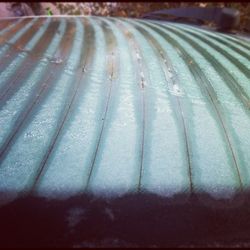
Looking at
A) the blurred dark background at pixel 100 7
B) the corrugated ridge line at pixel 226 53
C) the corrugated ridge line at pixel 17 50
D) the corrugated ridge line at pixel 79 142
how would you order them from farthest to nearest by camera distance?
1. the blurred dark background at pixel 100 7
2. the corrugated ridge line at pixel 226 53
3. the corrugated ridge line at pixel 17 50
4. the corrugated ridge line at pixel 79 142

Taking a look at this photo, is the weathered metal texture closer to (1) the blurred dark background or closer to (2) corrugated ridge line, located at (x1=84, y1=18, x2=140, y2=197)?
(2) corrugated ridge line, located at (x1=84, y1=18, x2=140, y2=197)

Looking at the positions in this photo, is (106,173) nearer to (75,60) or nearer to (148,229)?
(148,229)

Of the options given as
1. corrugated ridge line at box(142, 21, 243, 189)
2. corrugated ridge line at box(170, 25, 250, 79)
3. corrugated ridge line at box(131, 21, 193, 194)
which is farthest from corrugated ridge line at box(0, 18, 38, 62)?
corrugated ridge line at box(170, 25, 250, 79)

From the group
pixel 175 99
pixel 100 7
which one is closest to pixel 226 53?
pixel 175 99

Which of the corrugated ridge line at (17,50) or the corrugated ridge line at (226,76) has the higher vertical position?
the corrugated ridge line at (17,50)

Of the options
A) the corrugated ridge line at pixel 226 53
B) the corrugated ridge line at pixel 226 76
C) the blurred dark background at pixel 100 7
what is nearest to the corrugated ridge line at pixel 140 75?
the corrugated ridge line at pixel 226 76

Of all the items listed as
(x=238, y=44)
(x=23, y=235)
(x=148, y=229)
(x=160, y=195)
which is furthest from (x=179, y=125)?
(x=238, y=44)

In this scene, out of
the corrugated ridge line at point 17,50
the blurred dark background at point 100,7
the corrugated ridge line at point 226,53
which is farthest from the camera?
the blurred dark background at point 100,7

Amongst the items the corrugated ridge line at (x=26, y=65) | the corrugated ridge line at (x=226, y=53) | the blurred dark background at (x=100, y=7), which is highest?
the corrugated ridge line at (x=26, y=65)

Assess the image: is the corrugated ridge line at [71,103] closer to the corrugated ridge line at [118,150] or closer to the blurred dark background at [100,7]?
the corrugated ridge line at [118,150]
